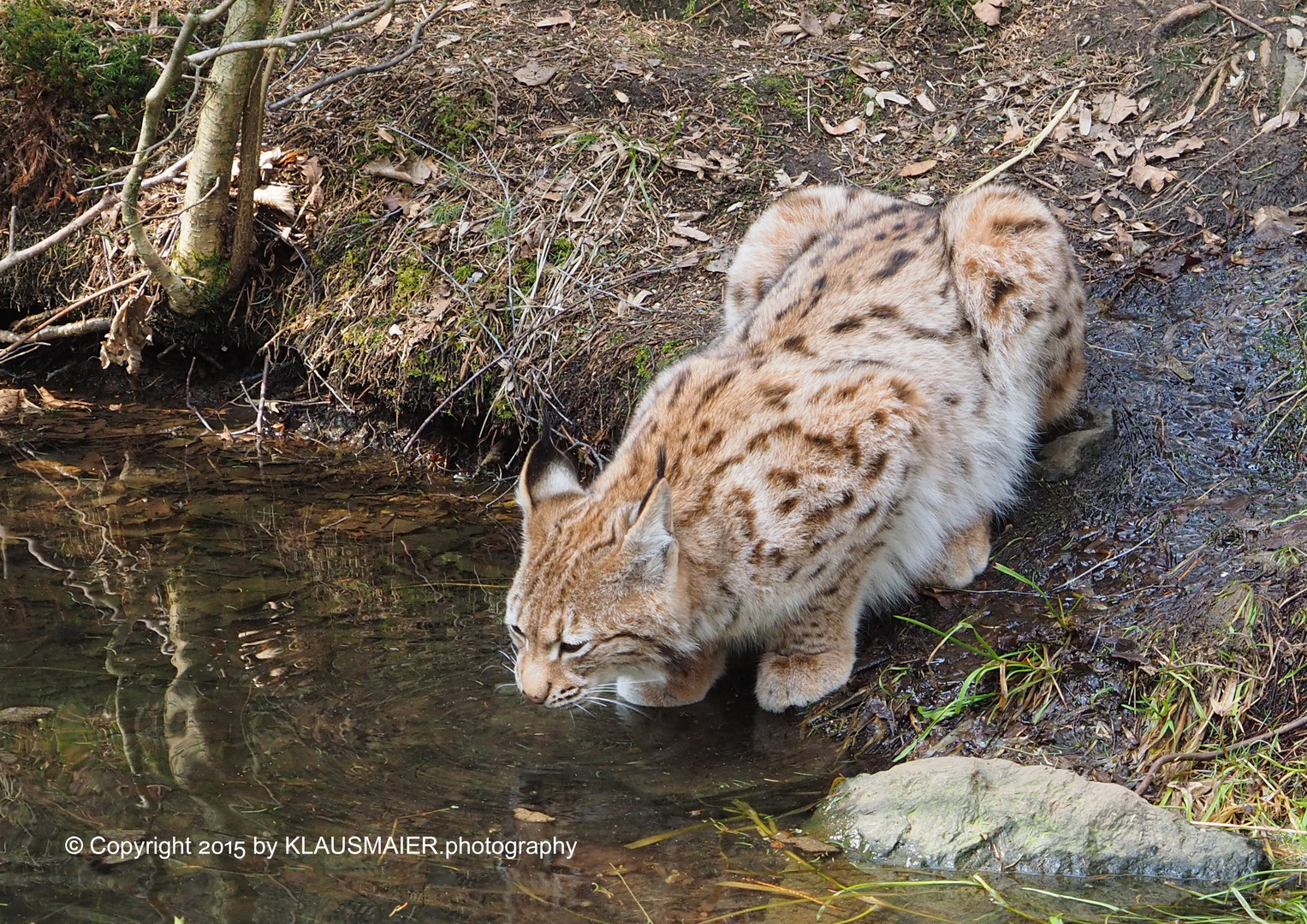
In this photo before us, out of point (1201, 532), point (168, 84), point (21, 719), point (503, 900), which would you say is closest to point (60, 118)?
point (168, 84)

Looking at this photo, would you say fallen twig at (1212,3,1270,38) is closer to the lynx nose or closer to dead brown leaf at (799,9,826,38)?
dead brown leaf at (799,9,826,38)

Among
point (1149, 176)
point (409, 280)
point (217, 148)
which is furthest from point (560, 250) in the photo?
point (1149, 176)

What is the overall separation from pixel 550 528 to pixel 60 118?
5122 mm

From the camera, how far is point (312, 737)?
13.4 feet

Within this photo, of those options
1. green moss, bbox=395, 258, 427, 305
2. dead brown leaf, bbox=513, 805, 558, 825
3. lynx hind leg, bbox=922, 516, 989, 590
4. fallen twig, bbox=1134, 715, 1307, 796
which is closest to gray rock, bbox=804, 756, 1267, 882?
fallen twig, bbox=1134, 715, 1307, 796

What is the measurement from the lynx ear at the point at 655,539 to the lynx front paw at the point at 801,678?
691 millimetres

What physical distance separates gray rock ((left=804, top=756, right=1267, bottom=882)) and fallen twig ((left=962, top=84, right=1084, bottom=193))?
4.26 meters

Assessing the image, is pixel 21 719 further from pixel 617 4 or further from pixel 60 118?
pixel 617 4

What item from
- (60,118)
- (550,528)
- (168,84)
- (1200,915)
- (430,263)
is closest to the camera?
(1200,915)

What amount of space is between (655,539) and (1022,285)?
1955 mm

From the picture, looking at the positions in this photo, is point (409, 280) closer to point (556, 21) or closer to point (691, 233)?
point (691, 233)

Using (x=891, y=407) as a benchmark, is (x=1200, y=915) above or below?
below

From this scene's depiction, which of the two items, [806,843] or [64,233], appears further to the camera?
[64,233]

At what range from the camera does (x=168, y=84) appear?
18.5 feet
